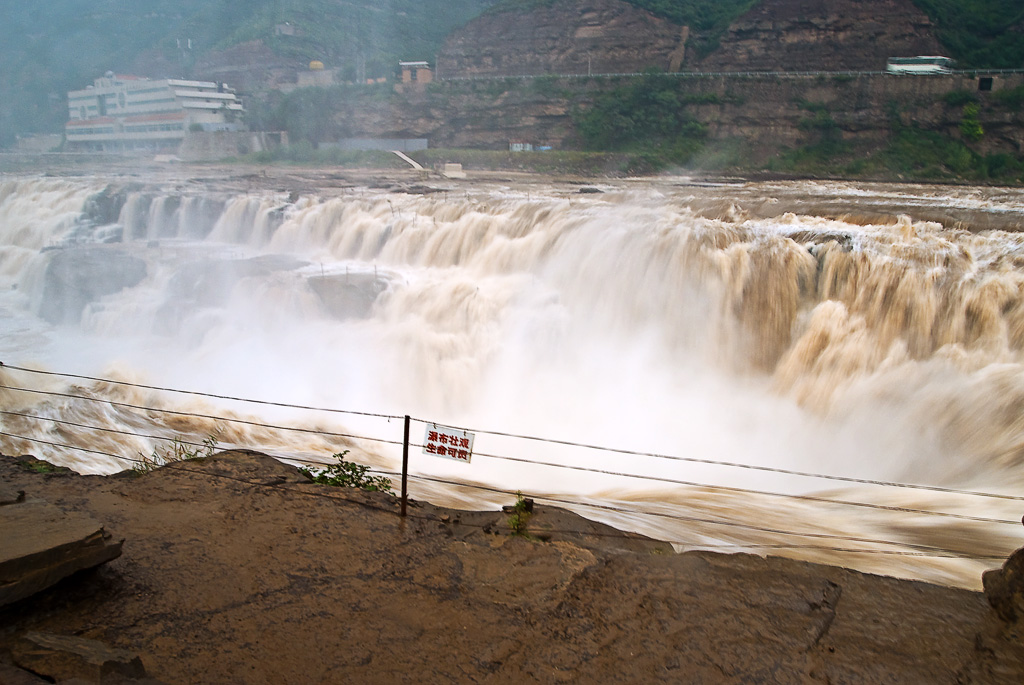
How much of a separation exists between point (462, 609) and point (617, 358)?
26.7 ft

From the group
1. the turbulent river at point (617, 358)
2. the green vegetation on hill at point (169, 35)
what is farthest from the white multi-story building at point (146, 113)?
the turbulent river at point (617, 358)

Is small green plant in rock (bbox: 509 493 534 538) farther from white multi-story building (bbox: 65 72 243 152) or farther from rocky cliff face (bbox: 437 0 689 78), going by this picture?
white multi-story building (bbox: 65 72 243 152)

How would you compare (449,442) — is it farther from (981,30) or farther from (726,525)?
(981,30)

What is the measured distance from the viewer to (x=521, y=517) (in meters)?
5.59

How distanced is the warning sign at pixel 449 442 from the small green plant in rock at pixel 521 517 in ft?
2.66

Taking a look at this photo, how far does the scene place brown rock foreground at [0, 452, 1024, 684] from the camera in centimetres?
367

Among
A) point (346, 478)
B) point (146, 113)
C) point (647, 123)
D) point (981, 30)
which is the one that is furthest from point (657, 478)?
point (146, 113)

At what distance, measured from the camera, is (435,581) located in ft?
14.8

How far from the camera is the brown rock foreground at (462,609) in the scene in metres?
3.67

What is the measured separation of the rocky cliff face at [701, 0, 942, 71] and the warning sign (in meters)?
30.1

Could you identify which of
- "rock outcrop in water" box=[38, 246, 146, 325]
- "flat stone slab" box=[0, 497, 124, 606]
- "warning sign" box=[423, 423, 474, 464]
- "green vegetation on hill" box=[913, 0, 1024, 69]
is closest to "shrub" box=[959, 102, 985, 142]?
"green vegetation on hill" box=[913, 0, 1024, 69]

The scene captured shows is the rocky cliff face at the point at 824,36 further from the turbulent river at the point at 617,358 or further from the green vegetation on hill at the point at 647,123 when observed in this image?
the turbulent river at the point at 617,358

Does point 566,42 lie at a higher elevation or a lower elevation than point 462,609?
higher

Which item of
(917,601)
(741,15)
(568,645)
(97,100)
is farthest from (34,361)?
(97,100)
